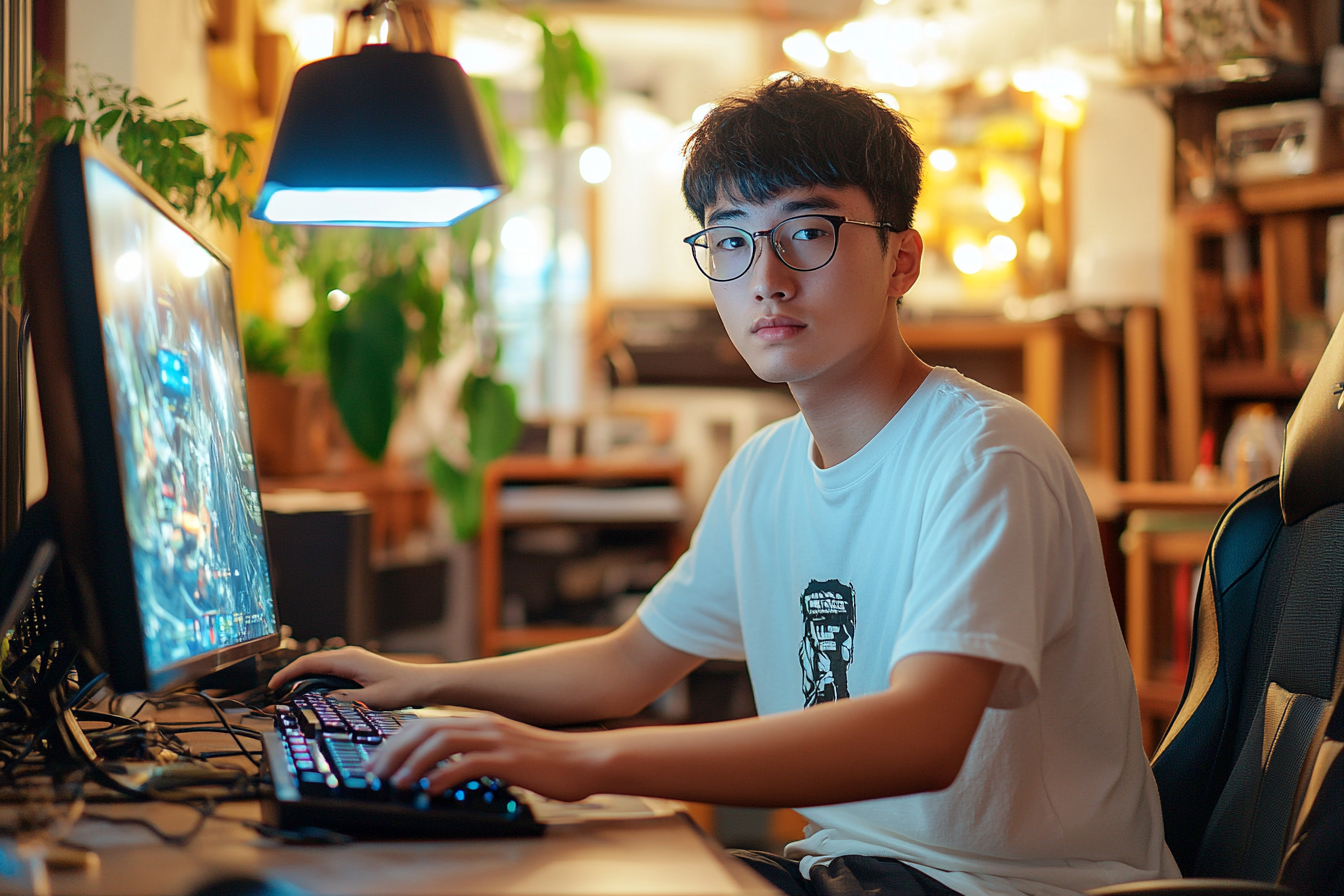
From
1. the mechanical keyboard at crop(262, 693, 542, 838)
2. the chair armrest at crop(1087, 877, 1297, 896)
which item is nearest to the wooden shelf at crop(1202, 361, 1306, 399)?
the chair armrest at crop(1087, 877, 1297, 896)

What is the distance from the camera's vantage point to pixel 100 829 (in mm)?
724

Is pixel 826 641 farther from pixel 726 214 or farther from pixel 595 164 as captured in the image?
pixel 595 164

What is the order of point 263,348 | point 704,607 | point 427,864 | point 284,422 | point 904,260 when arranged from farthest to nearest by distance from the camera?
point 284,422 < point 263,348 < point 704,607 < point 904,260 < point 427,864

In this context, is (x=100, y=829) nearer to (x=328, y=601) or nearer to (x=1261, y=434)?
(x=328, y=601)

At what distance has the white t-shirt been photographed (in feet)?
2.79

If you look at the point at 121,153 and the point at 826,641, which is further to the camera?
the point at 121,153

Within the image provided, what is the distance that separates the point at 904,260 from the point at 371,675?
70cm

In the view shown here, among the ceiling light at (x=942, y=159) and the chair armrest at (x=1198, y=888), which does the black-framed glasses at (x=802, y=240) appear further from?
the ceiling light at (x=942, y=159)

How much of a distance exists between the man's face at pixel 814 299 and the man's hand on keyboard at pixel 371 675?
47 cm

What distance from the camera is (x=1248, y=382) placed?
2660 mm

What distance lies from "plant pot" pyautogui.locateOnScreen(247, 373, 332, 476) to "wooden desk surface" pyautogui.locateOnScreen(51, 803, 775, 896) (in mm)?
1803

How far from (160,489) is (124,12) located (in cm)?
128

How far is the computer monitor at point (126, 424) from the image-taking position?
679 mm

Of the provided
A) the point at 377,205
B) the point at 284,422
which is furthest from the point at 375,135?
the point at 284,422
